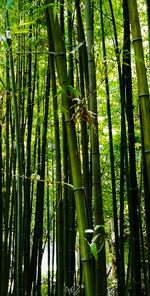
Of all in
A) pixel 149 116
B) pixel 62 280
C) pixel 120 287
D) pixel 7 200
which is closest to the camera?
pixel 149 116

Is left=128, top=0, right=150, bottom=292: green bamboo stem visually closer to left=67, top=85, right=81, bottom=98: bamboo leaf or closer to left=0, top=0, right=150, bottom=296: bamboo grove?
left=0, top=0, right=150, bottom=296: bamboo grove

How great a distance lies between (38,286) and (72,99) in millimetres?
3541

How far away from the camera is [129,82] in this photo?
2.30 m

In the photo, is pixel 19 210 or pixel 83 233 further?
pixel 19 210

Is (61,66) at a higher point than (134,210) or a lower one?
higher

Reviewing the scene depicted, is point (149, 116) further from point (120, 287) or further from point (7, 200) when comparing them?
point (7, 200)

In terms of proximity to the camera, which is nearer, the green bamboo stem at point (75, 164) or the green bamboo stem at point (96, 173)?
the green bamboo stem at point (75, 164)

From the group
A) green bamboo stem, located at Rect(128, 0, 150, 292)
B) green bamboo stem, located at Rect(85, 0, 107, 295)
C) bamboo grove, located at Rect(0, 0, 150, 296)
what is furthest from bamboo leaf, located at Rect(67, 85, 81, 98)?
green bamboo stem, located at Rect(85, 0, 107, 295)

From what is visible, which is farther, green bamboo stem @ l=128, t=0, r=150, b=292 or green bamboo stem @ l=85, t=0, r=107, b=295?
green bamboo stem @ l=85, t=0, r=107, b=295

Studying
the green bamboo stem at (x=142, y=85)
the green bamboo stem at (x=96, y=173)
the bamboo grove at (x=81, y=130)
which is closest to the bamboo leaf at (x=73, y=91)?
the bamboo grove at (x=81, y=130)

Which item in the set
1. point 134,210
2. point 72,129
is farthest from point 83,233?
point 134,210

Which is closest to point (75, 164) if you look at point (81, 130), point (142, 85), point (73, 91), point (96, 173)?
point (73, 91)

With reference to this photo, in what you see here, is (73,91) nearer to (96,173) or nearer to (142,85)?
(142,85)

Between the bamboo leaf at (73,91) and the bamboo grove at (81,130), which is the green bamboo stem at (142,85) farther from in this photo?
the bamboo leaf at (73,91)
